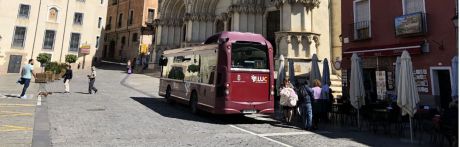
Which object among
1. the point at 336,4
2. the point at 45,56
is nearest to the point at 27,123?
the point at 336,4

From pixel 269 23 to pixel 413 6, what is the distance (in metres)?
13.9

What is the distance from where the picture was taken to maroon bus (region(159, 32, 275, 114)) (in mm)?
11000

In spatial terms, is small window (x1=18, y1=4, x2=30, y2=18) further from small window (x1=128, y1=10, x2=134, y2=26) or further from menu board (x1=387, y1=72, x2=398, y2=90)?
menu board (x1=387, y1=72, x2=398, y2=90)

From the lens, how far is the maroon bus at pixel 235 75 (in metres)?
11.0

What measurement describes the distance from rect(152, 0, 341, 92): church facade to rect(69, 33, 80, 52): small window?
397 inches

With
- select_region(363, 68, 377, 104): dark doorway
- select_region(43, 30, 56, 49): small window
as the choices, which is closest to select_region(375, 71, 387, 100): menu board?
select_region(363, 68, 377, 104): dark doorway

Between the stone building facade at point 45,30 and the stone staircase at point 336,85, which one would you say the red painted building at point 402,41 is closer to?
the stone staircase at point 336,85

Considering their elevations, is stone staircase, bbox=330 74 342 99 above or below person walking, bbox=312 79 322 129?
above

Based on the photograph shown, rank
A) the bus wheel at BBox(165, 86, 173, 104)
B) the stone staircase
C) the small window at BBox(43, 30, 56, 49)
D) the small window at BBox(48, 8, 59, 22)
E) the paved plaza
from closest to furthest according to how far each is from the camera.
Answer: the paved plaza → the bus wheel at BBox(165, 86, 173, 104) → the stone staircase → the small window at BBox(43, 30, 56, 49) → the small window at BBox(48, 8, 59, 22)

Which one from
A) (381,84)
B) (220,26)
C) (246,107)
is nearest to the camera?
(246,107)

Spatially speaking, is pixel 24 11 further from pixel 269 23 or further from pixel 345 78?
pixel 345 78

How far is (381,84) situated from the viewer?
14.5m

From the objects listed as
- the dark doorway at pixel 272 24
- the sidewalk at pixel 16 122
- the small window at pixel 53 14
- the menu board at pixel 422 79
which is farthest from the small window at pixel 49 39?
the menu board at pixel 422 79

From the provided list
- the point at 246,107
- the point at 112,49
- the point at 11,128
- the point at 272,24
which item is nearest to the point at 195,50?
the point at 246,107
